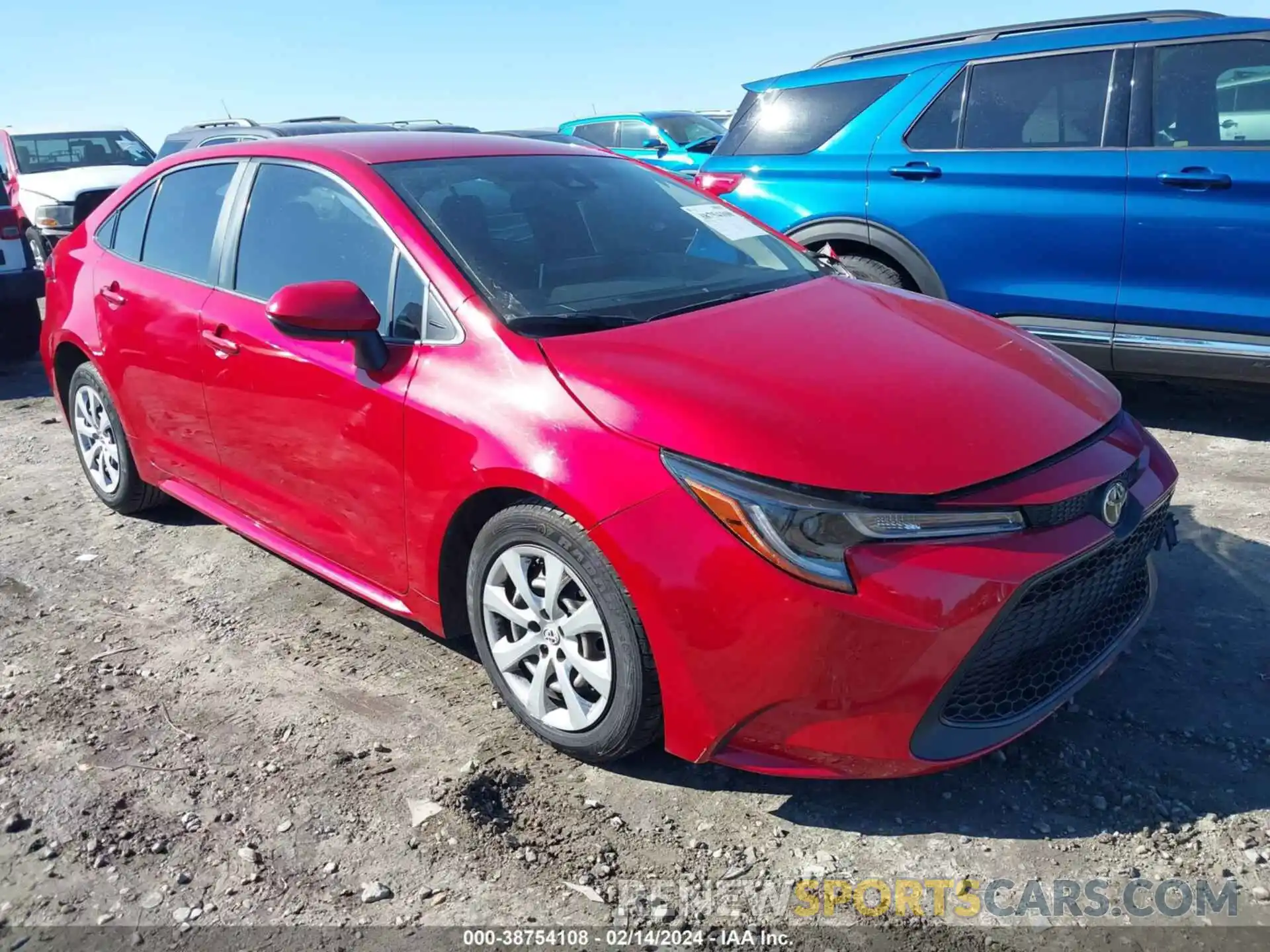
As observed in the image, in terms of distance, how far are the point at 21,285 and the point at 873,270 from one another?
6369 millimetres

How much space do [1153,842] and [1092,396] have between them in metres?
1.17

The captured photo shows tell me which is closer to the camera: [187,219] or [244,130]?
[187,219]

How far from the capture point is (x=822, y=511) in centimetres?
228

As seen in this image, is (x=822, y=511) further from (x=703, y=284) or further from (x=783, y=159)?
(x=783, y=159)

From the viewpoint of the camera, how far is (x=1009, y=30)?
220 inches

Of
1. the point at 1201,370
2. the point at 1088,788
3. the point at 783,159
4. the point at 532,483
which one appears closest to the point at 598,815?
the point at 532,483

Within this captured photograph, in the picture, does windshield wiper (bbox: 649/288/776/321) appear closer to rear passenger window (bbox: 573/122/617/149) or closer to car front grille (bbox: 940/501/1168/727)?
car front grille (bbox: 940/501/1168/727)

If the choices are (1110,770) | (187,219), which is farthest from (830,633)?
(187,219)

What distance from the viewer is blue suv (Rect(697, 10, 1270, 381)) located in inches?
184

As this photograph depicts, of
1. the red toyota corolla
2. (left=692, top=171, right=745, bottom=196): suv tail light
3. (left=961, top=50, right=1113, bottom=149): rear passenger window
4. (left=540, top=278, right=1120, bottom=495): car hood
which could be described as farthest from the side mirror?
(left=961, top=50, right=1113, bottom=149): rear passenger window

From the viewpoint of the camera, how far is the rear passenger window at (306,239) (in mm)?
3145

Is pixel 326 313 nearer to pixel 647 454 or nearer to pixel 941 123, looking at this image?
pixel 647 454

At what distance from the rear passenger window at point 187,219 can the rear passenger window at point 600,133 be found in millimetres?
11610

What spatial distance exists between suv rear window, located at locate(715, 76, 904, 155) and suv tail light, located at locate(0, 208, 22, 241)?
5.39 metres
